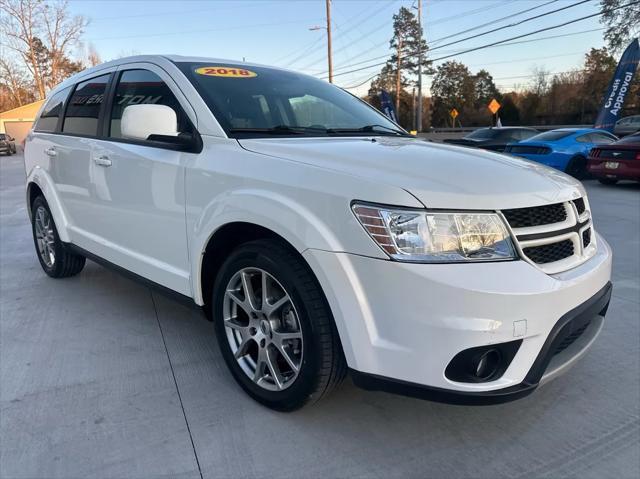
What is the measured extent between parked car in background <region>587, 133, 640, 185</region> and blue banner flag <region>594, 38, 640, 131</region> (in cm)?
Answer: 869

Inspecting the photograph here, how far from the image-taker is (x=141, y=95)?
312cm

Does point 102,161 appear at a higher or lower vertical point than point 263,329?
higher

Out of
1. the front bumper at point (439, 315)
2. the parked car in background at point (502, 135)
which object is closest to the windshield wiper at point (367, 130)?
the front bumper at point (439, 315)

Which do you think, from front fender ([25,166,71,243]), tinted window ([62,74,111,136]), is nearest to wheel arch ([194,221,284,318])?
tinted window ([62,74,111,136])

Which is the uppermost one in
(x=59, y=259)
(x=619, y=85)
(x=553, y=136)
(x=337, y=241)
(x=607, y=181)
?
(x=619, y=85)

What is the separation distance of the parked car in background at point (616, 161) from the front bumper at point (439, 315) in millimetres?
9632

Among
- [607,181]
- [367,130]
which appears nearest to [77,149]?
[367,130]

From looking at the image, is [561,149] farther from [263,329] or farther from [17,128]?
[17,128]

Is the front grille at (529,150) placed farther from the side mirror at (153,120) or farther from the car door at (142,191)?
the side mirror at (153,120)

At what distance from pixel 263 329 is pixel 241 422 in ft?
1.47

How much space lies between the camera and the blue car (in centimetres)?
1108

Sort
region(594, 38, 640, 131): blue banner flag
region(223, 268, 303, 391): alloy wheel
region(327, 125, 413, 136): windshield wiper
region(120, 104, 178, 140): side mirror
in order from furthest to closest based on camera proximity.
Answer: region(594, 38, 640, 131): blue banner flag → region(327, 125, 413, 136): windshield wiper → region(120, 104, 178, 140): side mirror → region(223, 268, 303, 391): alloy wheel

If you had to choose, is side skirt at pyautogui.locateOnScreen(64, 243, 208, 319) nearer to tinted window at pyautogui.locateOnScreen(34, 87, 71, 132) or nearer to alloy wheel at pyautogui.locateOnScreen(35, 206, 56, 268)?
alloy wheel at pyautogui.locateOnScreen(35, 206, 56, 268)

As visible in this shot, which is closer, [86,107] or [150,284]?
[150,284]
